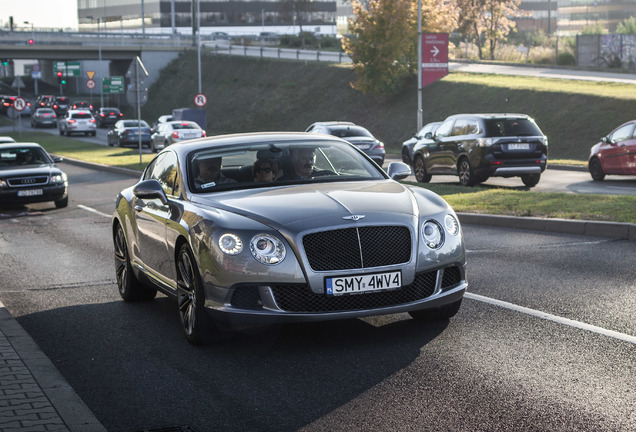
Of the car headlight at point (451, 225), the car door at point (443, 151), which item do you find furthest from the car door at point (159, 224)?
the car door at point (443, 151)

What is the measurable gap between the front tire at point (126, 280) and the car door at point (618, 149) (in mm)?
16386

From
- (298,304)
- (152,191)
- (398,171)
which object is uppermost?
(398,171)

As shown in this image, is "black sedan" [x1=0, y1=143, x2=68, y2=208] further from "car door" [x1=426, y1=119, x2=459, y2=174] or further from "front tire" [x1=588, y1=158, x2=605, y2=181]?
"front tire" [x1=588, y1=158, x2=605, y2=181]

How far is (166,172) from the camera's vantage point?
27.8ft

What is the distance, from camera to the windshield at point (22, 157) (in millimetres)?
21250

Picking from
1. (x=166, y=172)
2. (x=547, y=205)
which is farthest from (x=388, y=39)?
(x=166, y=172)

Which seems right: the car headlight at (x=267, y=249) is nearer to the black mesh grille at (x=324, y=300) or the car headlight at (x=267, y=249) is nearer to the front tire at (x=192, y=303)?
the black mesh grille at (x=324, y=300)

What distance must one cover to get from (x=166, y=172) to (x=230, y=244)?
2.07 metres

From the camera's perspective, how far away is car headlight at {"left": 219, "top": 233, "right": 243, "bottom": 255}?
6.59m

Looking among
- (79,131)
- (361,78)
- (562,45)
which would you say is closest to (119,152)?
(361,78)

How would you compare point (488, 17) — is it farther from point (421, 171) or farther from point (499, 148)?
point (499, 148)

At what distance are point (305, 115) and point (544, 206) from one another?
45.3 m

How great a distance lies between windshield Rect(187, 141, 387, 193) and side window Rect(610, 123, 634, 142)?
53.8 ft

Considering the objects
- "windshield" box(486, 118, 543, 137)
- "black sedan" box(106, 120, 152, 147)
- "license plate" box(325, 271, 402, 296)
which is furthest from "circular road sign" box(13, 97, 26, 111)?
"license plate" box(325, 271, 402, 296)
